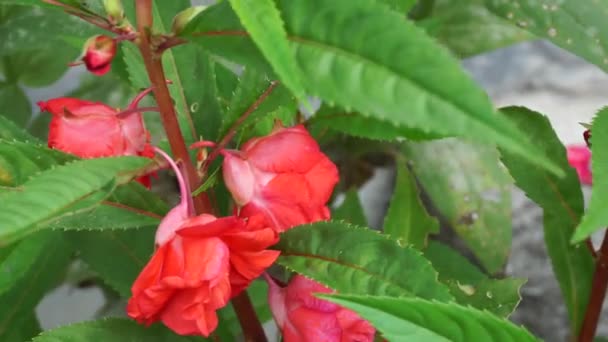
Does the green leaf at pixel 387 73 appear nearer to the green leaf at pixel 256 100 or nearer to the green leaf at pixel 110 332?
the green leaf at pixel 256 100

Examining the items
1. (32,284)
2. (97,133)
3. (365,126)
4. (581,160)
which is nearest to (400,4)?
(365,126)

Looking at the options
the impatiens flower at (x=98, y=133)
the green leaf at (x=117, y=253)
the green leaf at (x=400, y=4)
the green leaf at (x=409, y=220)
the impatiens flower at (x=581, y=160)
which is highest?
the green leaf at (x=400, y=4)

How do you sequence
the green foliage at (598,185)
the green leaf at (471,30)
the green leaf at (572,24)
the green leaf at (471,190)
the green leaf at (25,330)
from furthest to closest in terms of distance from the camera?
the green leaf at (471,30) < the green leaf at (471,190) < the green leaf at (25,330) < the green leaf at (572,24) < the green foliage at (598,185)

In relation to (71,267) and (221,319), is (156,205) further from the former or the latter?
(71,267)

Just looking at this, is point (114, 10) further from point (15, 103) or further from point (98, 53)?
point (15, 103)

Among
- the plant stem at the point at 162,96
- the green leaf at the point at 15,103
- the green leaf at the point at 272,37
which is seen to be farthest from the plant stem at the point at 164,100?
the green leaf at the point at 15,103

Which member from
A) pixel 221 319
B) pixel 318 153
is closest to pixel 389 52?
pixel 318 153
